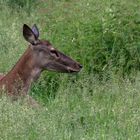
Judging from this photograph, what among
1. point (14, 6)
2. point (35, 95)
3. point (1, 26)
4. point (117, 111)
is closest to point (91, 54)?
point (35, 95)

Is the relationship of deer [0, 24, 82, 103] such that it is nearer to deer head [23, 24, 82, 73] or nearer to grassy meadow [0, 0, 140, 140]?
deer head [23, 24, 82, 73]

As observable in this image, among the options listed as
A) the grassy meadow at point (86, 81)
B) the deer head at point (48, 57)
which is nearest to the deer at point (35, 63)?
the deer head at point (48, 57)

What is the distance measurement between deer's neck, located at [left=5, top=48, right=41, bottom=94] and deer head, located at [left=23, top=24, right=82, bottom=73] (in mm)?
66

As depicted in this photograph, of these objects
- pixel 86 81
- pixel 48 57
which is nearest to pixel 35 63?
pixel 48 57

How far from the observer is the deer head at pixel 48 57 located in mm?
9086

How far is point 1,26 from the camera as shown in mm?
13562

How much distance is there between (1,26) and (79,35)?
3.60 meters

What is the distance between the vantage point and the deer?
898cm

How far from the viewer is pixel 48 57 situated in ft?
30.1

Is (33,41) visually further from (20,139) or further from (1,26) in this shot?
(1,26)

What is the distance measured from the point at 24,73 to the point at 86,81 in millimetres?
805

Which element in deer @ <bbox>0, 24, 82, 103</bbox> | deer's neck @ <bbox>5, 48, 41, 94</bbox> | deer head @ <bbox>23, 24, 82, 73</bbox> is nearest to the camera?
deer's neck @ <bbox>5, 48, 41, 94</bbox>

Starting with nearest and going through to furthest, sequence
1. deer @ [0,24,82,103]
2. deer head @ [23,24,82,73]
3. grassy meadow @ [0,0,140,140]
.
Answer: grassy meadow @ [0,0,140,140] → deer @ [0,24,82,103] → deer head @ [23,24,82,73]

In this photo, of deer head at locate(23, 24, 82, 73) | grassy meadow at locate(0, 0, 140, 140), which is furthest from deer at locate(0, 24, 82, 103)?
grassy meadow at locate(0, 0, 140, 140)
